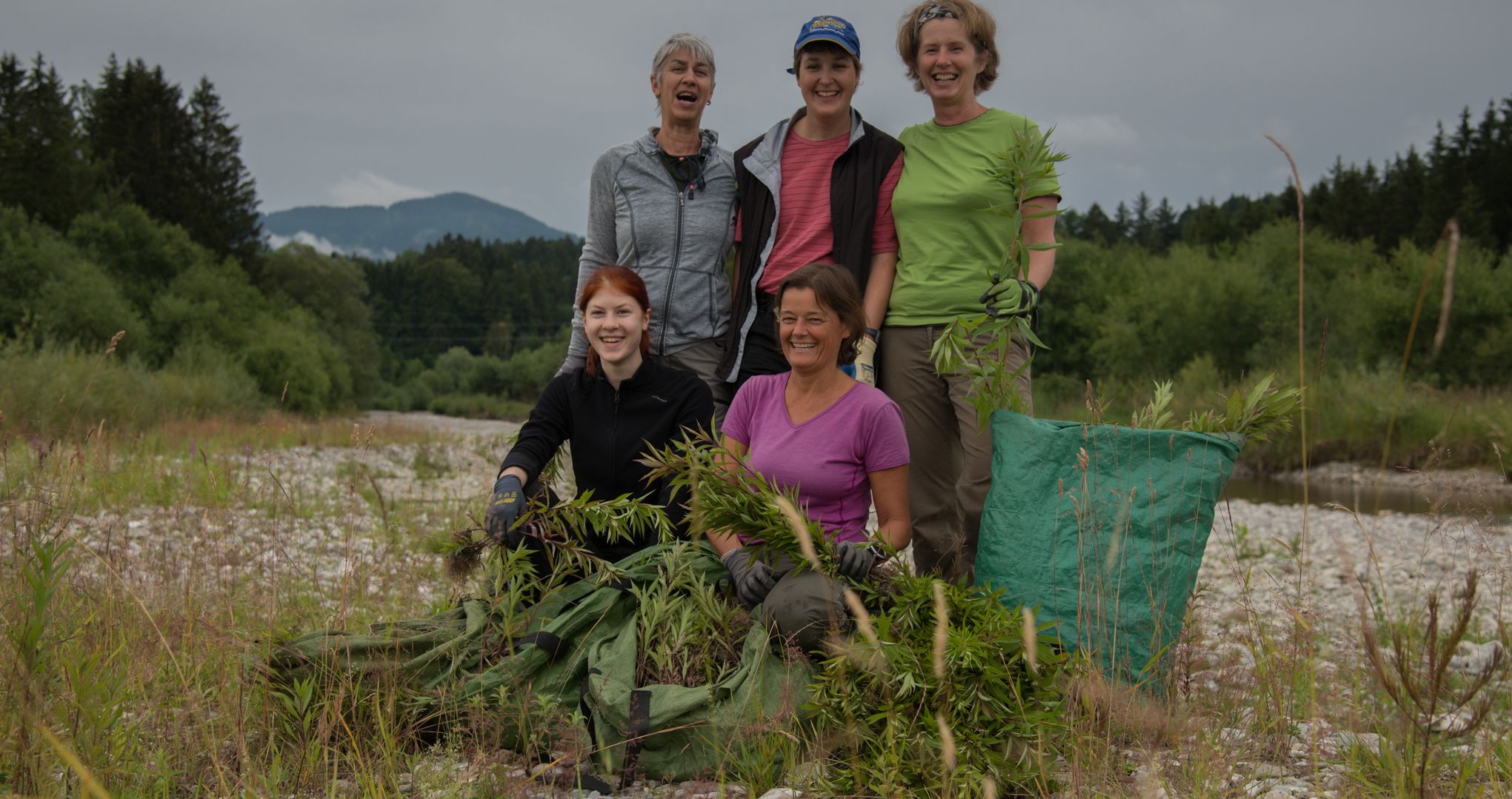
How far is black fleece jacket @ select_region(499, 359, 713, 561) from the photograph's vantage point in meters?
3.62

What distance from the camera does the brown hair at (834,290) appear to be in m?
3.26

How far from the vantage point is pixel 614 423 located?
3.67 meters

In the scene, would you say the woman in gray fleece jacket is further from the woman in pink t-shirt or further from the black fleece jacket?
the woman in pink t-shirt

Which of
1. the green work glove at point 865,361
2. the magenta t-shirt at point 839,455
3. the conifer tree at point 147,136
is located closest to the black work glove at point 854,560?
the magenta t-shirt at point 839,455

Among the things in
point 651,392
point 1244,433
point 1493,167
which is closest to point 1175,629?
point 1244,433

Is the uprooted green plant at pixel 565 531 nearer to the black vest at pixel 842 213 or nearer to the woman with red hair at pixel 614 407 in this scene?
the woman with red hair at pixel 614 407

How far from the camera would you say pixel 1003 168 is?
3547 mm

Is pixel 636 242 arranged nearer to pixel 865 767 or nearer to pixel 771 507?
pixel 771 507

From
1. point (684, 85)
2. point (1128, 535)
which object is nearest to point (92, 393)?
point (684, 85)

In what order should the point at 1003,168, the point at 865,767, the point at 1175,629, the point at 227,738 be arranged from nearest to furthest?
the point at 865,767 → the point at 227,738 → the point at 1175,629 → the point at 1003,168

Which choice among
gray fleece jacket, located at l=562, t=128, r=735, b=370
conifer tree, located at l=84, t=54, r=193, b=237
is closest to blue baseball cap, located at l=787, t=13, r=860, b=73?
gray fleece jacket, located at l=562, t=128, r=735, b=370

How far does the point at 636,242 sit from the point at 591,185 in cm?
37

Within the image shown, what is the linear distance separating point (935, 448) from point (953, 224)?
90cm

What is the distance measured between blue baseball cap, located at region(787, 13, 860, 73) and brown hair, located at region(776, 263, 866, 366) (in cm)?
106
